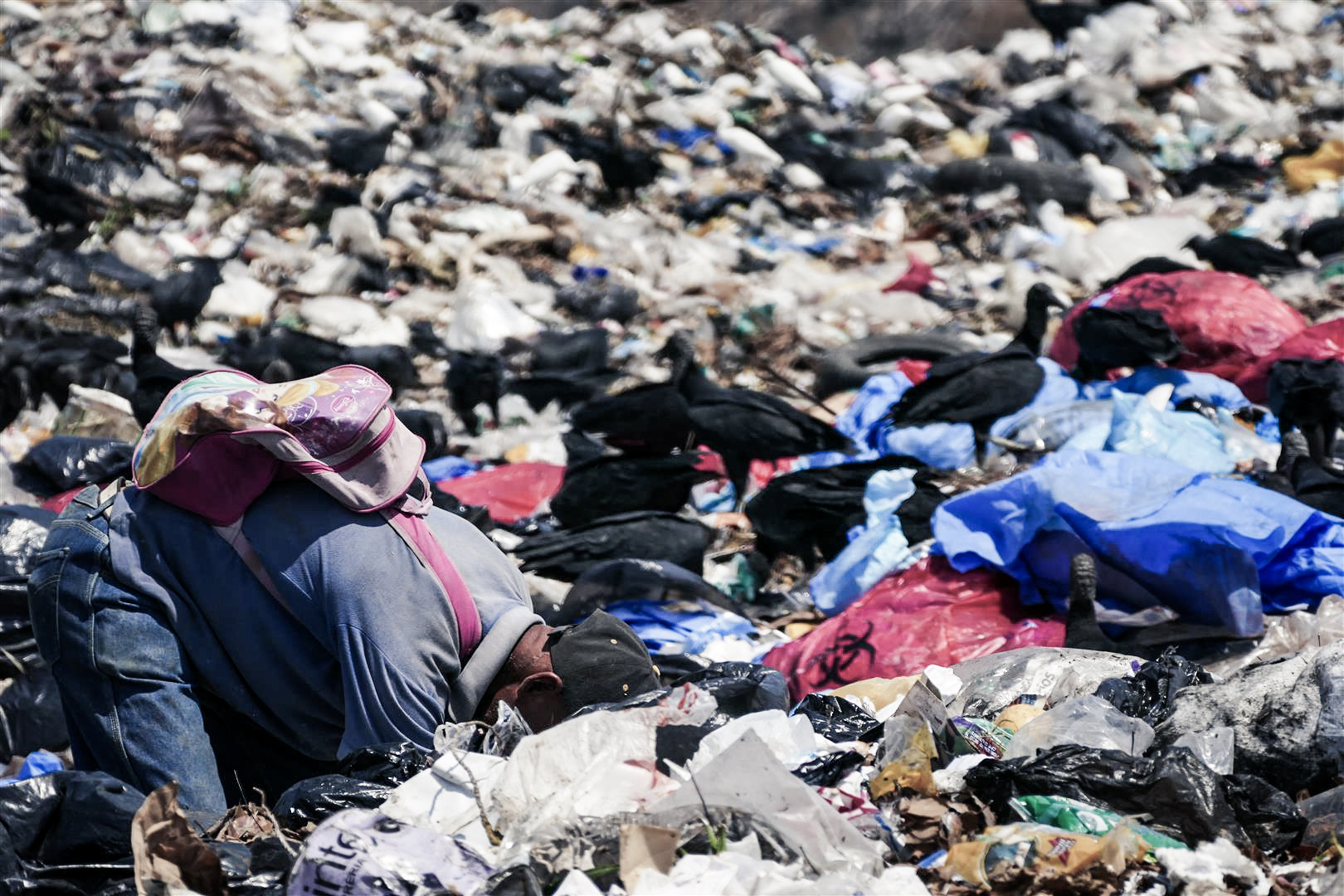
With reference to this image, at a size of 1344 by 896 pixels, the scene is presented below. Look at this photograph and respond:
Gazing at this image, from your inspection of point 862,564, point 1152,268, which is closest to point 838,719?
point 862,564

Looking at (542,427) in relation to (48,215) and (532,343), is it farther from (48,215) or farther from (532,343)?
(48,215)

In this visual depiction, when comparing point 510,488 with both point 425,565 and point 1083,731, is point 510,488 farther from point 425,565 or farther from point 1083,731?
point 1083,731

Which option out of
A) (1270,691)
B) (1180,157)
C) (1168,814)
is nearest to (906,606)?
(1270,691)

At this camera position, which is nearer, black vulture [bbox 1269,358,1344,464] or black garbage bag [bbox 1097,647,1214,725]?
black garbage bag [bbox 1097,647,1214,725]

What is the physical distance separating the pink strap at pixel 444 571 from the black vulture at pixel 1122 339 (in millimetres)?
4033

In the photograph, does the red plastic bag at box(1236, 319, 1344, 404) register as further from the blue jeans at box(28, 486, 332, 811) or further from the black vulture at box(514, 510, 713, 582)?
the blue jeans at box(28, 486, 332, 811)

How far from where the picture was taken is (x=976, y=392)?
5.61 meters

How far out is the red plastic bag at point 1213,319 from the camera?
611 centimetres

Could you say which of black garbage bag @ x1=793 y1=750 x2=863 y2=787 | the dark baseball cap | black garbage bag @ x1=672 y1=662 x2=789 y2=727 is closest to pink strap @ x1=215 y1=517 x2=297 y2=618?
the dark baseball cap

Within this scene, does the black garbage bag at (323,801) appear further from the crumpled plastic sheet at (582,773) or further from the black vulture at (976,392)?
the black vulture at (976,392)

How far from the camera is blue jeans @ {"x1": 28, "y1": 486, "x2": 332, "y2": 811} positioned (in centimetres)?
247

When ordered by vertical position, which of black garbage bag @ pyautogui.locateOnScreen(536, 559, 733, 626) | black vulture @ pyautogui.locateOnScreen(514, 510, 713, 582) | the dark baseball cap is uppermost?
the dark baseball cap

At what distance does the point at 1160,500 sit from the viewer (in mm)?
4066

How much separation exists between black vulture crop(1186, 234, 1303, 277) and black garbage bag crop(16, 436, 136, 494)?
5.81 metres
